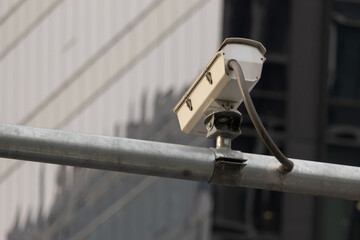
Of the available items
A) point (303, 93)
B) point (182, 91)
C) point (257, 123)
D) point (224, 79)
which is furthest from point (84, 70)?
point (257, 123)

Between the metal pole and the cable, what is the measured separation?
87 millimetres

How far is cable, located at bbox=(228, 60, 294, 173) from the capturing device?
830cm

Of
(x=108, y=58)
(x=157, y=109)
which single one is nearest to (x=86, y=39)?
(x=108, y=58)

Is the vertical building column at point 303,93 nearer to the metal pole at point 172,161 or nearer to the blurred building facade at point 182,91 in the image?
the blurred building facade at point 182,91

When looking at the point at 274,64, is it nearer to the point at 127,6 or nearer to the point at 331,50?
the point at 331,50

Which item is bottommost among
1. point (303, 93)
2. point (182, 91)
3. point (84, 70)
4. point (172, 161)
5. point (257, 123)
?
point (172, 161)

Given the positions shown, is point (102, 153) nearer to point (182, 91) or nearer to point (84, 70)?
point (182, 91)

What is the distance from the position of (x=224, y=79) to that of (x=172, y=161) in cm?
65

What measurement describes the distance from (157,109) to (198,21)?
1.85m

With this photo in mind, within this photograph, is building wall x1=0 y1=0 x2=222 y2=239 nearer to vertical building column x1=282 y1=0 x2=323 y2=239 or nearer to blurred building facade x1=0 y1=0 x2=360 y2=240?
blurred building facade x1=0 y1=0 x2=360 y2=240

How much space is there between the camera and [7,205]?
1198 inches

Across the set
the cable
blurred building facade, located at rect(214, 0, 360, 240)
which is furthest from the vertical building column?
the cable

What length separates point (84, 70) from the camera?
28.7 meters

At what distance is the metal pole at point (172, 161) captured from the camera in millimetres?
8281
